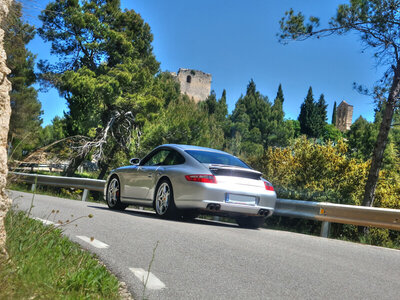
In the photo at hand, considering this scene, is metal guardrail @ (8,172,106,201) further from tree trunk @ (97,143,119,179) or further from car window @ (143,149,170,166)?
tree trunk @ (97,143,119,179)

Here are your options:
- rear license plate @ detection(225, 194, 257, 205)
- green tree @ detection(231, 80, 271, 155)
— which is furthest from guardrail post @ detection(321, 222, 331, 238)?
green tree @ detection(231, 80, 271, 155)

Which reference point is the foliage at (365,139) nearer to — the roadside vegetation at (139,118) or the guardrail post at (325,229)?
the roadside vegetation at (139,118)

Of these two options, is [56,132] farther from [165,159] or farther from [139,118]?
[165,159]

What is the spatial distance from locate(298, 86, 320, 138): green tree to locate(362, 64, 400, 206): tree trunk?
99.5 meters

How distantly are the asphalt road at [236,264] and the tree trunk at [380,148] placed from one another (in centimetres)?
484

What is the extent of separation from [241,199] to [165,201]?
1.44 m

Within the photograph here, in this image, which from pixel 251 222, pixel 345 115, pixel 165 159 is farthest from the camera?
pixel 345 115

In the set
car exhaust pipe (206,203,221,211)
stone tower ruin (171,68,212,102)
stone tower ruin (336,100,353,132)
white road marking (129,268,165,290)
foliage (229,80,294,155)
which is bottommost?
white road marking (129,268,165,290)

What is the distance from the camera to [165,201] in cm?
943

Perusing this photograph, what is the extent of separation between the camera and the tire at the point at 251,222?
31.6 ft

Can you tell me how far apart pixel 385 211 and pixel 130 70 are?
101 feet

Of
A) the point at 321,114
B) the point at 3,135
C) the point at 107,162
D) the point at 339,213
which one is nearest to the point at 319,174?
the point at 339,213

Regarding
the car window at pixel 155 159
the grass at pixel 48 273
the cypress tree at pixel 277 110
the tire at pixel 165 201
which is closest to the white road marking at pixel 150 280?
the grass at pixel 48 273

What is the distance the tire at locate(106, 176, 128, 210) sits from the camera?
11.4 meters
